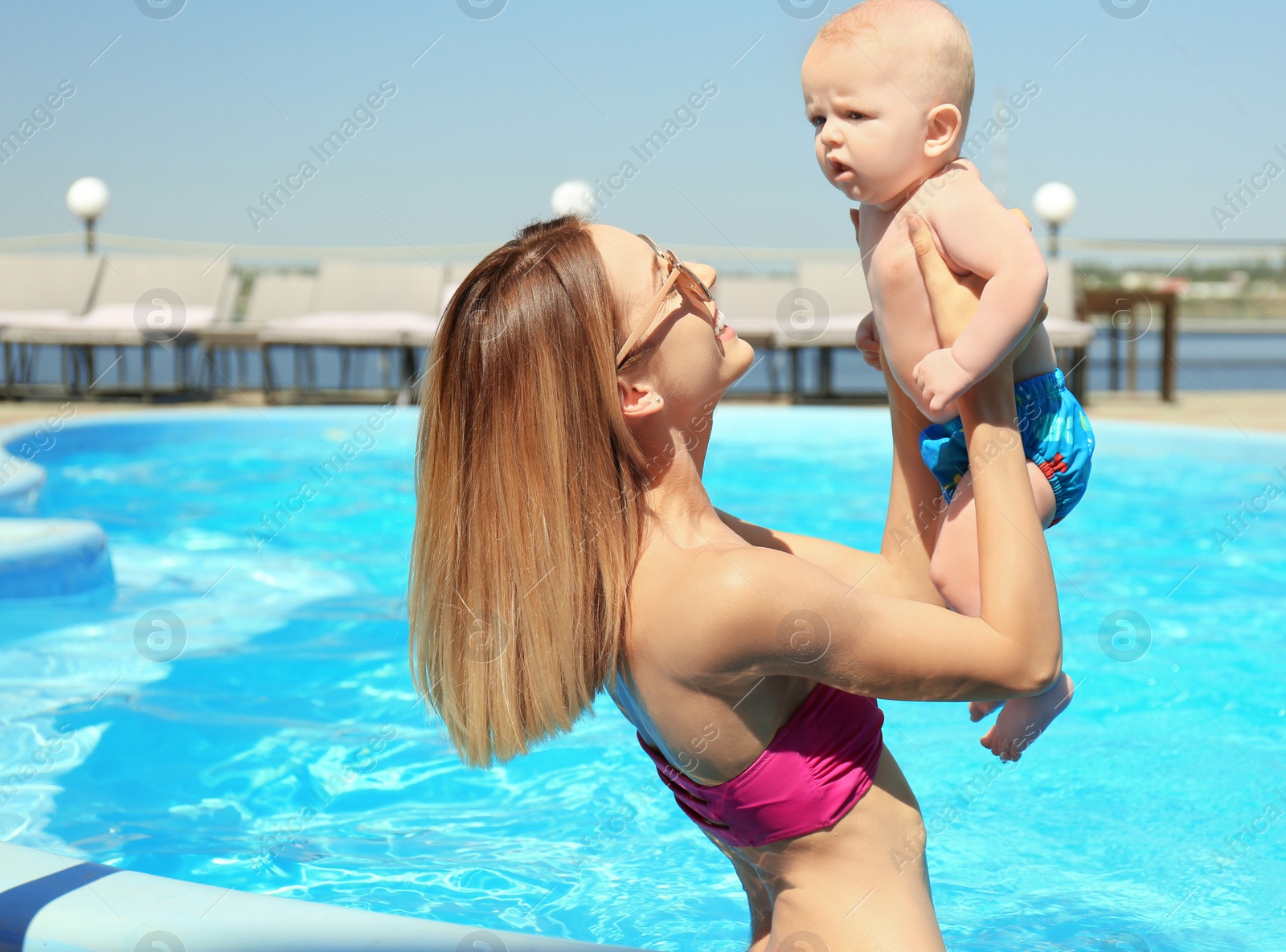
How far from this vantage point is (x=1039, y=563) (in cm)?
152

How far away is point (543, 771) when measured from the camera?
389cm

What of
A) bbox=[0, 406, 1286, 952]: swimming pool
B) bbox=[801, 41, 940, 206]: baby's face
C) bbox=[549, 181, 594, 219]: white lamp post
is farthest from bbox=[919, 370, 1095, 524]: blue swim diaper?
bbox=[549, 181, 594, 219]: white lamp post

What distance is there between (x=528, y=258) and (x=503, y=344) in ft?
0.45

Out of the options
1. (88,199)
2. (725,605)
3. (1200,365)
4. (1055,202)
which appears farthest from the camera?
(1200,365)

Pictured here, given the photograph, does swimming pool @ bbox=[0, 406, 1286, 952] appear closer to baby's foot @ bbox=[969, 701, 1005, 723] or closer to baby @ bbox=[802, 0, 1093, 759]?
baby's foot @ bbox=[969, 701, 1005, 723]

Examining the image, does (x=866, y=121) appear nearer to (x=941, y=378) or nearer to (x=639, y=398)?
(x=941, y=378)

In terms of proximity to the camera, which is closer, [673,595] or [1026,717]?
[673,595]

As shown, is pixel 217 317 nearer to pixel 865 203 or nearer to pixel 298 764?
pixel 298 764

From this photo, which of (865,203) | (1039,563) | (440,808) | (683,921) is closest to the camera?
(1039,563)

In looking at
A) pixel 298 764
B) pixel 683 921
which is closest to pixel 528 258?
pixel 683 921

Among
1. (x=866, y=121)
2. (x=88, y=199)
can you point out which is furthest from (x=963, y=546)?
(x=88, y=199)

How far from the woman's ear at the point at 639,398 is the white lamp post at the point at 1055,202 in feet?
43.5

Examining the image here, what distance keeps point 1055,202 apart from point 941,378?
13584 mm

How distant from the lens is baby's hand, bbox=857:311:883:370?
6.22ft
